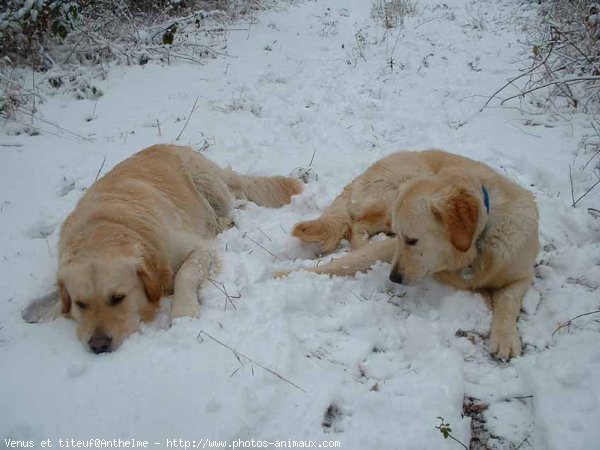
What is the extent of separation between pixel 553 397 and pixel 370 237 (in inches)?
80.8

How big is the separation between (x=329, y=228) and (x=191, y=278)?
1234 mm

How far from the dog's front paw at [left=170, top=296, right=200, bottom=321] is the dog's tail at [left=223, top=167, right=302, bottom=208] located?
1713 mm

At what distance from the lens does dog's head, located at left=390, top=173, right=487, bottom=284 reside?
2.81 metres

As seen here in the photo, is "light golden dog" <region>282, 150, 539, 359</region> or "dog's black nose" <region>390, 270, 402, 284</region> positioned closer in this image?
"light golden dog" <region>282, 150, 539, 359</region>

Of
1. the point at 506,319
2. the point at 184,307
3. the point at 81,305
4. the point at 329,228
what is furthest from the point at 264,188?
the point at 506,319

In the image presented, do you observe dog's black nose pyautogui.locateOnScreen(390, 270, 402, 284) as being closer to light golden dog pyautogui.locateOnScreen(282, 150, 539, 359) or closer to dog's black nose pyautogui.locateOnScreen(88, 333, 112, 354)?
light golden dog pyautogui.locateOnScreen(282, 150, 539, 359)

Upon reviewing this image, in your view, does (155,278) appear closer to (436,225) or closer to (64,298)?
(64,298)

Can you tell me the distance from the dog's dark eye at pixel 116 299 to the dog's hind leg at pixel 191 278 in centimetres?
31

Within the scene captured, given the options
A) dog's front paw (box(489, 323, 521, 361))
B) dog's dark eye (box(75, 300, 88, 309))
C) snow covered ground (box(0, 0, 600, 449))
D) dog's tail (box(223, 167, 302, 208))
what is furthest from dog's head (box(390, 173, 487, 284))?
dog's dark eye (box(75, 300, 88, 309))

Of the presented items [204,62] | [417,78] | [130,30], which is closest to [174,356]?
[417,78]

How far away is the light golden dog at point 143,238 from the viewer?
8.63ft

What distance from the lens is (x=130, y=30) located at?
7801 mm

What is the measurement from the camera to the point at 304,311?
2881 mm

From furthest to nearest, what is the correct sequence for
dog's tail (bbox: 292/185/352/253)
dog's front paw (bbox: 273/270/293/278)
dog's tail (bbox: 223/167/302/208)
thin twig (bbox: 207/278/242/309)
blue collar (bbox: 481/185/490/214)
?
1. dog's tail (bbox: 223/167/302/208)
2. dog's tail (bbox: 292/185/352/253)
3. dog's front paw (bbox: 273/270/293/278)
4. blue collar (bbox: 481/185/490/214)
5. thin twig (bbox: 207/278/242/309)
